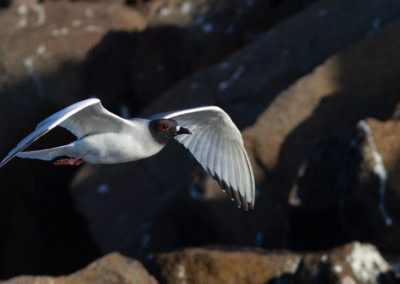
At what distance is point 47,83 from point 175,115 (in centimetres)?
458

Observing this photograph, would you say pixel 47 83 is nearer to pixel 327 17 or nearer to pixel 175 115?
pixel 327 17

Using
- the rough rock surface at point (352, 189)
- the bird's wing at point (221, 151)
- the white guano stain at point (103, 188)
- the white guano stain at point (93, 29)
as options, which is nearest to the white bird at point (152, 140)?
the bird's wing at point (221, 151)

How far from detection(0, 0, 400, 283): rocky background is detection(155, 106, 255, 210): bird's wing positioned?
1.55ft

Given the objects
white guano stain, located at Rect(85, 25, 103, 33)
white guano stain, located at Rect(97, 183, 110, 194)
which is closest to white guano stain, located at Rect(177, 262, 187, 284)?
white guano stain, located at Rect(97, 183, 110, 194)

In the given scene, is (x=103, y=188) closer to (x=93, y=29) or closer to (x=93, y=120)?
(x=93, y=29)

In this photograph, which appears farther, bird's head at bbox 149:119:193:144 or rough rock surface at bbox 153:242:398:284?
rough rock surface at bbox 153:242:398:284

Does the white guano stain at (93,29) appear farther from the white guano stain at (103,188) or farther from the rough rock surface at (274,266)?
the rough rock surface at (274,266)

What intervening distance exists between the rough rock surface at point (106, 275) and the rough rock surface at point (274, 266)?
0.21 m

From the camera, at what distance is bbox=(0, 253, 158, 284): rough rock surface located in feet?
16.6

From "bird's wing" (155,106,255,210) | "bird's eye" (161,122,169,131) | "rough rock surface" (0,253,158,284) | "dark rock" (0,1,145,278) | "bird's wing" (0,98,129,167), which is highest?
"bird's wing" (0,98,129,167)

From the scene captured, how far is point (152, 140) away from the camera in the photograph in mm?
4629

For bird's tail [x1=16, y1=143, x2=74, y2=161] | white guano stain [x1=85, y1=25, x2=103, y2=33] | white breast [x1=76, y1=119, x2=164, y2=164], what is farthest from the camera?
white guano stain [x1=85, y1=25, x2=103, y2=33]

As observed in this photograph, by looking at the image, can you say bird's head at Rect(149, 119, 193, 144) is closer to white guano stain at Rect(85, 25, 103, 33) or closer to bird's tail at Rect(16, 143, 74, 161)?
bird's tail at Rect(16, 143, 74, 161)

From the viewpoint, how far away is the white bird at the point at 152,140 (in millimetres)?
4585
